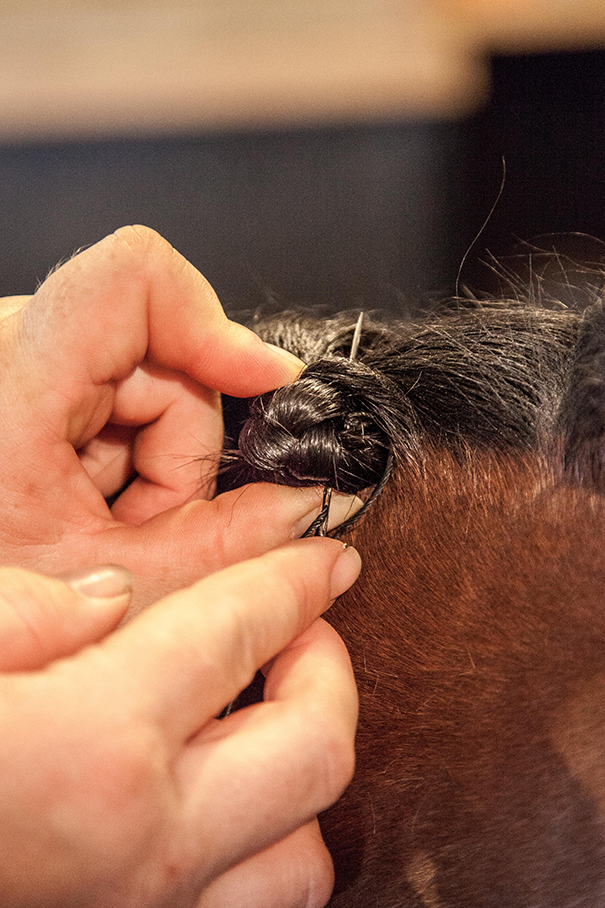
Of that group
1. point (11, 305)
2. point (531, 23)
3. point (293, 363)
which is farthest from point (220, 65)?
point (293, 363)

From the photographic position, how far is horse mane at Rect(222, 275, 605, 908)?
1.53 ft

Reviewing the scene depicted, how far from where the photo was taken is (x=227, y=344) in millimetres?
544

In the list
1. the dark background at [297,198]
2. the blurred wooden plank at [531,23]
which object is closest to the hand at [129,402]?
the dark background at [297,198]

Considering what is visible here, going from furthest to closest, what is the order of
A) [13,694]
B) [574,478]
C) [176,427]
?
[176,427] < [574,478] < [13,694]

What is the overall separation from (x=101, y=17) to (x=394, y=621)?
1726 millimetres

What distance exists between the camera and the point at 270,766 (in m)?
0.37

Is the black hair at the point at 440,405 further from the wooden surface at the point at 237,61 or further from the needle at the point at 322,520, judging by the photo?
the wooden surface at the point at 237,61

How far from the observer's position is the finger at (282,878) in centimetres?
41

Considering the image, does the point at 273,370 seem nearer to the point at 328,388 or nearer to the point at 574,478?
the point at 328,388

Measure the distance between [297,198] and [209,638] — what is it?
4.76 ft

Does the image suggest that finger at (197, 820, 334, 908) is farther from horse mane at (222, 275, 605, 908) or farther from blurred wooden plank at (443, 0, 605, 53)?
blurred wooden plank at (443, 0, 605, 53)

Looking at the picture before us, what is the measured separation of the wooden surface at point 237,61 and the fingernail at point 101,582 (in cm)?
154

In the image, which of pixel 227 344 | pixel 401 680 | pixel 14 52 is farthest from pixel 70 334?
pixel 14 52

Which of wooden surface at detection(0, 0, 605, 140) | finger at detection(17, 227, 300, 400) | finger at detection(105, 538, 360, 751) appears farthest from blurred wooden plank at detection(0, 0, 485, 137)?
finger at detection(105, 538, 360, 751)
